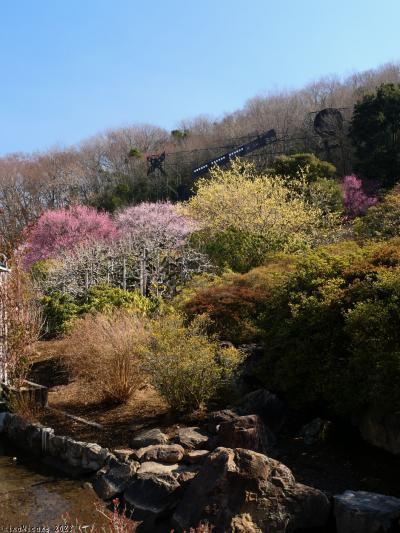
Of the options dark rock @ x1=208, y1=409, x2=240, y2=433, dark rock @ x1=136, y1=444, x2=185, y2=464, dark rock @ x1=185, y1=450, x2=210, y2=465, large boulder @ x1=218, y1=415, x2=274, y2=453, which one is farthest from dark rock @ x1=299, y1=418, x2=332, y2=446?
dark rock @ x1=136, y1=444, x2=185, y2=464

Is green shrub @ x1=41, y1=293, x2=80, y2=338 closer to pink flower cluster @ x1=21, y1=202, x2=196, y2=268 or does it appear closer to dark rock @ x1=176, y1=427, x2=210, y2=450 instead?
dark rock @ x1=176, y1=427, x2=210, y2=450

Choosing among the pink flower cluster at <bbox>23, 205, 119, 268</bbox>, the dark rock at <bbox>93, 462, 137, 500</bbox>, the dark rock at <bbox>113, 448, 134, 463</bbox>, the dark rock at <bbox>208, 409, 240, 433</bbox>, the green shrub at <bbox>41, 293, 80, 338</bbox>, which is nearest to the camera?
the dark rock at <bbox>93, 462, 137, 500</bbox>

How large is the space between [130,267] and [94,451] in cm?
1120

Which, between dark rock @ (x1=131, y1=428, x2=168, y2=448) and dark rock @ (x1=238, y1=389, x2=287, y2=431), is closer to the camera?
dark rock @ (x1=131, y1=428, x2=168, y2=448)

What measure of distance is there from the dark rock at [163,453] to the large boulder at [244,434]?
472 millimetres

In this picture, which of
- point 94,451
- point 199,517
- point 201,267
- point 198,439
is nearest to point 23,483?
point 94,451

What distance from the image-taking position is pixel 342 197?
25.3 meters

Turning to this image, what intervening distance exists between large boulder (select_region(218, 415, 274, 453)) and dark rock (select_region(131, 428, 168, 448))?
0.80 meters

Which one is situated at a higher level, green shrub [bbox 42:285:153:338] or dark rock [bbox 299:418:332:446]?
green shrub [bbox 42:285:153:338]

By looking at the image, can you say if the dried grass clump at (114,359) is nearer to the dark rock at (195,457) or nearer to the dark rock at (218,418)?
the dark rock at (218,418)

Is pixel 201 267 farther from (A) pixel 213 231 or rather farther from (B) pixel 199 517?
(B) pixel 199 517

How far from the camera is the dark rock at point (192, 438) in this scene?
19.9 feet

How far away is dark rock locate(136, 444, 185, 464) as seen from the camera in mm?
5730

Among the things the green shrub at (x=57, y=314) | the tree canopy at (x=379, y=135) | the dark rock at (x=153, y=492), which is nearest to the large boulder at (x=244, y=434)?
A: the dark rock at (x=153, y=492)
